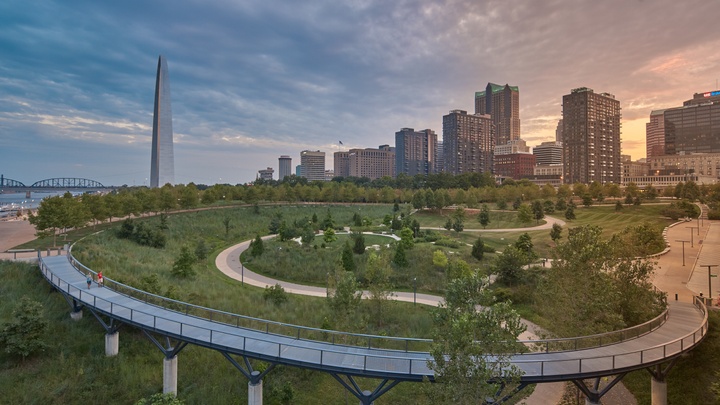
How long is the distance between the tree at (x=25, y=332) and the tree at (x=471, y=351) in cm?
2176

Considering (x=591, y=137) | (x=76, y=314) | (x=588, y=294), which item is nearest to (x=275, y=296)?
(x=76, y=314)

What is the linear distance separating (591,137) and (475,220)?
137 metres

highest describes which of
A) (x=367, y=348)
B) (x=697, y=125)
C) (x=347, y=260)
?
(x=697, y=125)

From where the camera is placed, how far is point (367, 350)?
16.1 m

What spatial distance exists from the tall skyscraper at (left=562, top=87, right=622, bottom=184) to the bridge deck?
180920 mm

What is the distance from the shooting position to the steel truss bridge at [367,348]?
14.6 meters

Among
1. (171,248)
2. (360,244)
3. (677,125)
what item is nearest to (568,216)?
(360,244)

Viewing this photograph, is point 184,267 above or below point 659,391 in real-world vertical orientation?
above

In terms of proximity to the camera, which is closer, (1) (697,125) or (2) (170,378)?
(2) (170,378)

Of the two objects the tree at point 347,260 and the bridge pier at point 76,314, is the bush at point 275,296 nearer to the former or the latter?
the tree at point 347,260

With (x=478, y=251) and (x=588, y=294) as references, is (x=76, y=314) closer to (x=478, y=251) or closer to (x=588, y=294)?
(x=588, y=294)

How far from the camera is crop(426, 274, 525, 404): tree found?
12.2 m

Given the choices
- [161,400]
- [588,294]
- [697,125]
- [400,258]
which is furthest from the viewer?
[697,125]

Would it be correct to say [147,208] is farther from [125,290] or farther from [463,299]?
[463,299]
